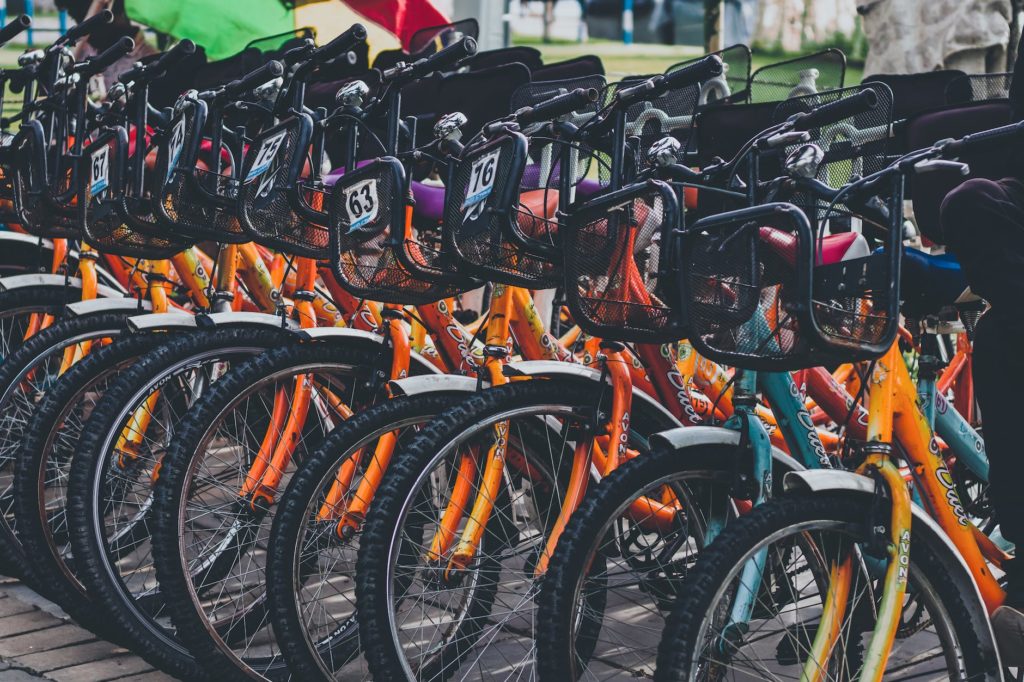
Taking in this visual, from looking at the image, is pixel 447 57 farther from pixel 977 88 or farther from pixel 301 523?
pixel 977 88

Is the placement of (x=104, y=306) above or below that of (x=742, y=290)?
below

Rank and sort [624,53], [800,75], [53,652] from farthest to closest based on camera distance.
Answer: [624,53] < [800,75] < [53,652]

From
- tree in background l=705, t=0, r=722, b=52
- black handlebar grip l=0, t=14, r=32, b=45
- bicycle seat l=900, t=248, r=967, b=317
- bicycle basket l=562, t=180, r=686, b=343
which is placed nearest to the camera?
bicycle basket l=562, t=180, r=686, b=343

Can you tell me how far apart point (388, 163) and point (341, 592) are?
100 centimetres

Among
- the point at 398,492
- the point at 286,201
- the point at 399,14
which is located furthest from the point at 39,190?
the point at 399,14

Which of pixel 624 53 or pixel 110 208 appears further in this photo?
pixel 624 53

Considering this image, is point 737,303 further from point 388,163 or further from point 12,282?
point 12,282

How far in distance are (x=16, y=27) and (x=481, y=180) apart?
2.47 m

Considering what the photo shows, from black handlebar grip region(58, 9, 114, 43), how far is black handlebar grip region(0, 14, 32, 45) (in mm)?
273

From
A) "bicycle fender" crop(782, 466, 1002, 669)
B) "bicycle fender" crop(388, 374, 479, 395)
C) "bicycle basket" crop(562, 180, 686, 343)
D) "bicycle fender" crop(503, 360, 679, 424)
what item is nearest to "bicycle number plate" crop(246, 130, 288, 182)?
"bicycle fender" crop(388, 374, 479, 395)

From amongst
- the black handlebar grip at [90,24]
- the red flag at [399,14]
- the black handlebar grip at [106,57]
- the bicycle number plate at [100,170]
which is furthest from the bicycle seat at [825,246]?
the red flag at [399,14]

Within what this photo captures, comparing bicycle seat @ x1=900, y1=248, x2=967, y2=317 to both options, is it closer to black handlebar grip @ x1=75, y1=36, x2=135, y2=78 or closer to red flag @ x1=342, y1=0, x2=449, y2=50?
black handlebar grip @ x1=75, y1=36, x2=135, y2=78

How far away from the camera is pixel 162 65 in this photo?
3.79m

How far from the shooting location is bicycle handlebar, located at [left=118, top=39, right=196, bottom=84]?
12.0ft
